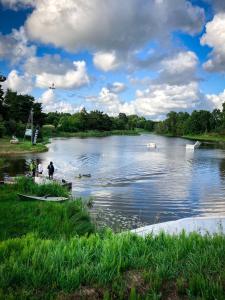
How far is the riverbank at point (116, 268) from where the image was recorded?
271 inches

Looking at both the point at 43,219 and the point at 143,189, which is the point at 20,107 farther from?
the point at 43,219

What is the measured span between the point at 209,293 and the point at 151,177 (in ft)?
134

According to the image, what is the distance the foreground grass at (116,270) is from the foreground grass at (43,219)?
4.46 m

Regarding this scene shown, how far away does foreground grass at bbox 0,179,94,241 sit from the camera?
1501cm

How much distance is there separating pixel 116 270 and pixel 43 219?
999 cm

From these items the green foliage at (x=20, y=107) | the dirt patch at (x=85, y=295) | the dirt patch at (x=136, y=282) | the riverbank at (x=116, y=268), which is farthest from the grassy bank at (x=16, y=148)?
the dirt patch at (x=85, y=295)

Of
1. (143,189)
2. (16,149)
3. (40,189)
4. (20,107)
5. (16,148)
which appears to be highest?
(20,107)

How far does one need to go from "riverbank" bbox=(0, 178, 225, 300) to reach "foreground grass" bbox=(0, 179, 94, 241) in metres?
4.36

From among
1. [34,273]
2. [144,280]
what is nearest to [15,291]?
[34,273]

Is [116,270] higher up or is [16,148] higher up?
[116,270]

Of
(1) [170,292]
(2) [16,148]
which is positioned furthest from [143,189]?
(2) [16,148]

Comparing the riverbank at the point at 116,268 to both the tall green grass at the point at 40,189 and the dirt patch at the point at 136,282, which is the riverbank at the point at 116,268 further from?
the tall green grass at the point at 40,189

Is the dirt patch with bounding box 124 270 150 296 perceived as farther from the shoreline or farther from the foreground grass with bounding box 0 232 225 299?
the shoreline

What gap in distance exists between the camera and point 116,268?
779 centimetres
